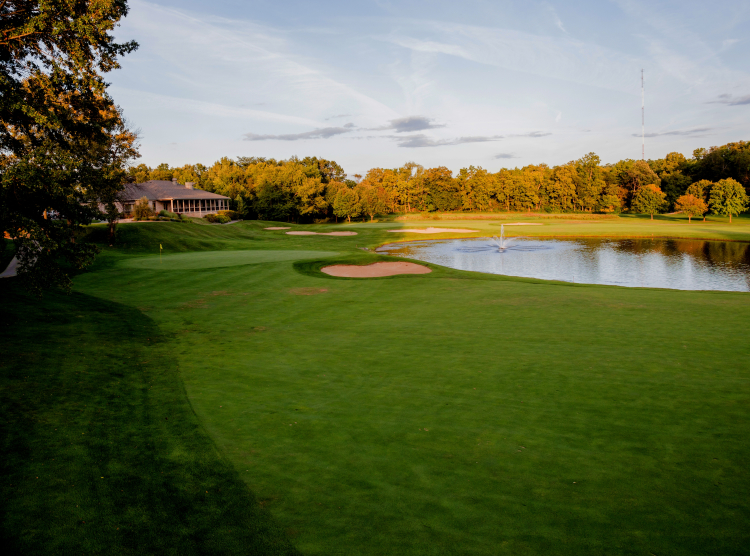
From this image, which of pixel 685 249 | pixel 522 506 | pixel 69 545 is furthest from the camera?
pixel 685 249

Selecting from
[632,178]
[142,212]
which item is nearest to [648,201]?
[632,178]

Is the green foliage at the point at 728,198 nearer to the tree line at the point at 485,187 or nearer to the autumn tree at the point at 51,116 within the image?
the tree line at the point at 485,187

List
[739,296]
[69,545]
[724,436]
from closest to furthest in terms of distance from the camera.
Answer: [69,545] → [724,436] → [739,296]

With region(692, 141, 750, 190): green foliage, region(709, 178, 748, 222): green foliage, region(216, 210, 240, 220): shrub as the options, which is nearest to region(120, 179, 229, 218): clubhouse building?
region(216, 210, 240, 220): shrub

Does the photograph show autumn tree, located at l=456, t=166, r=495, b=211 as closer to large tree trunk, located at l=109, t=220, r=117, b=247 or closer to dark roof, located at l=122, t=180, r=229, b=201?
dark roof, located at l=122, t=180, r=229, b=201

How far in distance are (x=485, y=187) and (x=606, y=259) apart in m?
75.2

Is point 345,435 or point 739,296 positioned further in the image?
point 739,296

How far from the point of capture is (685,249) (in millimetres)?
40844

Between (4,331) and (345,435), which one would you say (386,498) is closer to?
(345,435)

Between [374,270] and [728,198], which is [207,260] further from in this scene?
[728,198]

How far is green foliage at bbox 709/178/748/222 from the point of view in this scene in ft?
233

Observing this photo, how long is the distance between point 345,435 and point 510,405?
2933 millimetres

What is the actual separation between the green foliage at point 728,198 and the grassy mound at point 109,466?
84791 mm

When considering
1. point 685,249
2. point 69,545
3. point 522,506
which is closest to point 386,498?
point 522,506
